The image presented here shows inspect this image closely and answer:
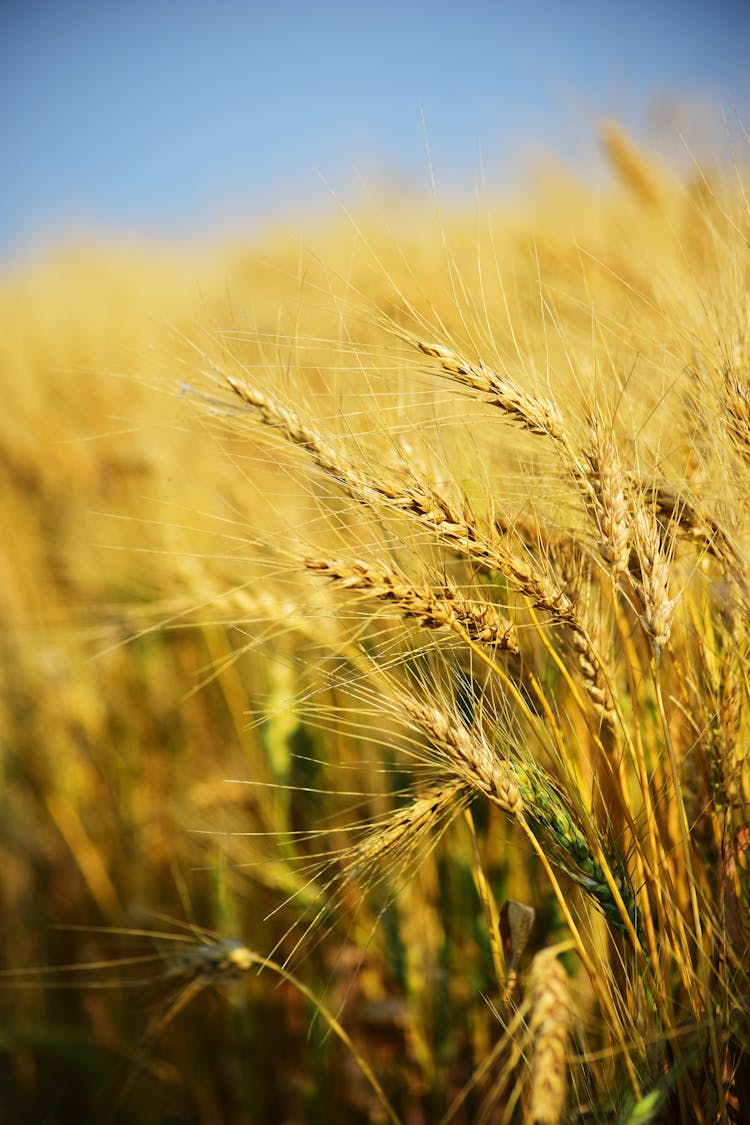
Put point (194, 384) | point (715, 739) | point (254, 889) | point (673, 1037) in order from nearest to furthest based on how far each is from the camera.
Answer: point (673, 1037) < point (715, 739) < point (194, 384) < point (254, 889)

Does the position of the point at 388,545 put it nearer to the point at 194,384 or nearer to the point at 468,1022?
the point at 194,384

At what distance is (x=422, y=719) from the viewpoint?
0.76 meters

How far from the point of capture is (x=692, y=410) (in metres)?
0.84

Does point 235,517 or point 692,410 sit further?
point 235,517

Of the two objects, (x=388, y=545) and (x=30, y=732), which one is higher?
(x=388, y=545)

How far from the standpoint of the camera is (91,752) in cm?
195

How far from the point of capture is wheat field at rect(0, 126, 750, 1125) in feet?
2.45

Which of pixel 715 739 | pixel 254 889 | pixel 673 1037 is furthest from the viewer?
pixel 254 889

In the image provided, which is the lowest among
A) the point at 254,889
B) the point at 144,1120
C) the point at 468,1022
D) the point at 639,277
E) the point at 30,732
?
the point at 144,1120

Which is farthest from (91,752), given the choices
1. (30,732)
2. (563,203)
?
(563,203)

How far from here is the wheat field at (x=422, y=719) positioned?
0.75 meters

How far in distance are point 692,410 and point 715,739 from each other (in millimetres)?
345

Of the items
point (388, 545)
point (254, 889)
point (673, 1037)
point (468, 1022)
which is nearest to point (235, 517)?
point (254, 889)

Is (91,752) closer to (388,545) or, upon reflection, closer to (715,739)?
(388,545)
